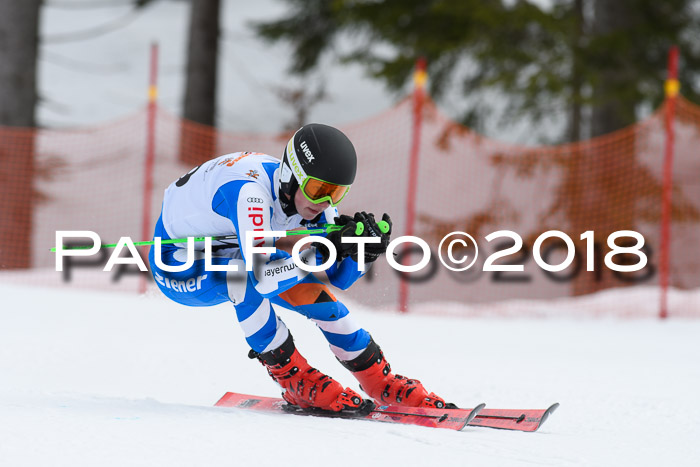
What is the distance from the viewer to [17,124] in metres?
10.2

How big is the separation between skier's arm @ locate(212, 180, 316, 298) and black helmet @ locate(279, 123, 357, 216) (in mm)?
168

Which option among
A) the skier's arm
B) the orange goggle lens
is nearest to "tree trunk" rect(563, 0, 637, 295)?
the orange goggle lens

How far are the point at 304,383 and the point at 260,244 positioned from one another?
741 mm

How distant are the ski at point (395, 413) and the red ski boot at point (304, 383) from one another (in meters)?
0.03

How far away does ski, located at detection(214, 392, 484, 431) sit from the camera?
10.4 ft

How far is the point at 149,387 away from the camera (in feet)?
13.9

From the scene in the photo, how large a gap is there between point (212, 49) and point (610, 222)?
7968mm

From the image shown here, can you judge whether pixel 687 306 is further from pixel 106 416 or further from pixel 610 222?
pixel 106 416

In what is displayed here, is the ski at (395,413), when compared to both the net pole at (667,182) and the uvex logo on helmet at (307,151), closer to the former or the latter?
the uvex logo on helmet at (307,151)

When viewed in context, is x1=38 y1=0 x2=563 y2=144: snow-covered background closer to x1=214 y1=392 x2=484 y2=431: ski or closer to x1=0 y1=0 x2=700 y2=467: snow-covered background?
x1=0 y1=0 x2=700 y2=467: snow-covered background

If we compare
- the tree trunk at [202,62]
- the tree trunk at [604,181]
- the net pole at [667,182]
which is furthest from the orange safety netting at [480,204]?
the tree trunk at [202,62]

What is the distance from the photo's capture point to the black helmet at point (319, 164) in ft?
10.2

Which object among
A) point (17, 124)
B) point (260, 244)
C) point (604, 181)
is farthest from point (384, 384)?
point (17, 124)

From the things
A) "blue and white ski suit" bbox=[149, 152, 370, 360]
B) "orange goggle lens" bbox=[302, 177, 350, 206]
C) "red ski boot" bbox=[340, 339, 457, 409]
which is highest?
"orange goggle lens" bbox=[302, 177, 350, 206]
